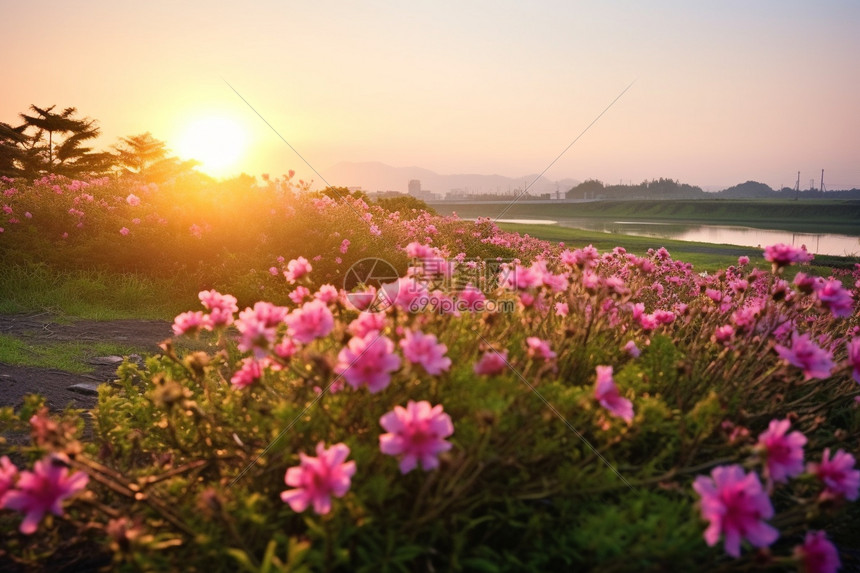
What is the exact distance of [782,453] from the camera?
175 cm

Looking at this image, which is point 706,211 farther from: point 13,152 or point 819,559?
point 819,559

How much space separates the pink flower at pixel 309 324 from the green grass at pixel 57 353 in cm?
417

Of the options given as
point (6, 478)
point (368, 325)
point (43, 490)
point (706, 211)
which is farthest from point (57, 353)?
point (706, 211)

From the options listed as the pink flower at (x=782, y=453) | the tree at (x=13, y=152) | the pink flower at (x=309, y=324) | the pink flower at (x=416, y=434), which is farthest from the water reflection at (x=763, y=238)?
the tree at (x=13, y=152)

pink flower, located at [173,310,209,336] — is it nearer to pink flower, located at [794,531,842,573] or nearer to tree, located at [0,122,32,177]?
pink flower, located at [794,531,842,573]

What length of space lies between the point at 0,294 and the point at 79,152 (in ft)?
174

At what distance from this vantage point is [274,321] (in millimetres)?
2262

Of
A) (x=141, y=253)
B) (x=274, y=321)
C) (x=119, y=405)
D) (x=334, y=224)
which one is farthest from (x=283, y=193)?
(x=274, y=321)

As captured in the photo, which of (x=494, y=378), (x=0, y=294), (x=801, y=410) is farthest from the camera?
(x=0, y=294)

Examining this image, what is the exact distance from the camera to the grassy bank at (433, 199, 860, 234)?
8706 cm

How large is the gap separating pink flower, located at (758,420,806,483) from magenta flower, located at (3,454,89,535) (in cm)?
220

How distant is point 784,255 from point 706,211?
11112 cm

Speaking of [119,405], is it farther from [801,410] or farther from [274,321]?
[801,410]

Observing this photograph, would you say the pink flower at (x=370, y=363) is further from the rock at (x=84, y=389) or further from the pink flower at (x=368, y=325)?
the rock at (x=84, y=389)
